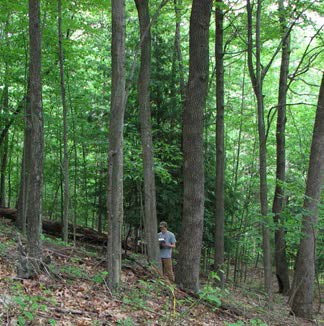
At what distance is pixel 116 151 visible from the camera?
647 centimetres

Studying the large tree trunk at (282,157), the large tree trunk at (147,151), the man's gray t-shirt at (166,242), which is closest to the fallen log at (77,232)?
the man's gray t-shirt at (166,242)

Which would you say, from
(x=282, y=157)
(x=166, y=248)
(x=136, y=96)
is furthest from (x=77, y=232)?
(x=282, y=157)

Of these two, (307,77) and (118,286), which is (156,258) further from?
(307,77)

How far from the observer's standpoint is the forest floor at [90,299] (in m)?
4.70

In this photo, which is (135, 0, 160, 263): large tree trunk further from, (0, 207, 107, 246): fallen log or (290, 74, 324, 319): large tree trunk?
(0, 207, 107, 246): fallen log

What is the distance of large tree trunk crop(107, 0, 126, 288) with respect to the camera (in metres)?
6.48

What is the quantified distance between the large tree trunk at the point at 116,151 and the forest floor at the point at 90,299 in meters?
0.54

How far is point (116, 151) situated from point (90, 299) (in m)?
2.21

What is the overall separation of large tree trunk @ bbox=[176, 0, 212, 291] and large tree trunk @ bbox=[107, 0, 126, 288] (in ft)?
7.91

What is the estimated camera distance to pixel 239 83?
22.3 metres

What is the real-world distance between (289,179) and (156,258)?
13.8 m

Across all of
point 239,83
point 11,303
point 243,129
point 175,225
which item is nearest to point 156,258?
point 175,225

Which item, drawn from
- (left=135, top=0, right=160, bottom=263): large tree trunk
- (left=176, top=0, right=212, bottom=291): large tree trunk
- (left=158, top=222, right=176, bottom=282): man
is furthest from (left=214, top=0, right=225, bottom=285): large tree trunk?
(left=176, top=0, right=212, bottom=291): large tree trunk

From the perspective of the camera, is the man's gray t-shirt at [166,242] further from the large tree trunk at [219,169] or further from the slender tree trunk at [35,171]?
the slender tree trunk at [35,171]
